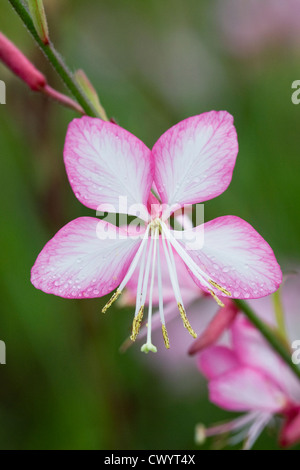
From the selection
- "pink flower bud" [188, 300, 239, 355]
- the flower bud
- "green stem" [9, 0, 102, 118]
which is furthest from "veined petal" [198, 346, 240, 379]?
the flower bud

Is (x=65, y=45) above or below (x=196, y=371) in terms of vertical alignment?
above

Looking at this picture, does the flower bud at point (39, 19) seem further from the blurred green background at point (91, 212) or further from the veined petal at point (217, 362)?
the blurred green background at point (91, 212)

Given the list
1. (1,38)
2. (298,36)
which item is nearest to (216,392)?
(1,38)

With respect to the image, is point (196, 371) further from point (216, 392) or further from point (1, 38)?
point (1, 38)

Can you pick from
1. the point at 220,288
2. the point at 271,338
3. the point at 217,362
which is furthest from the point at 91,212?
the point at 220,288

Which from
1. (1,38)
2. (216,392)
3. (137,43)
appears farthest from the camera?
(137,43)

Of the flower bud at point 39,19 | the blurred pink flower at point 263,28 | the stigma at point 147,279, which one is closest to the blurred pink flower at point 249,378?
the stigma at point 147,279

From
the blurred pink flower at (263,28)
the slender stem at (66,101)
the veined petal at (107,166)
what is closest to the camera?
the veined petal at (107,166)
